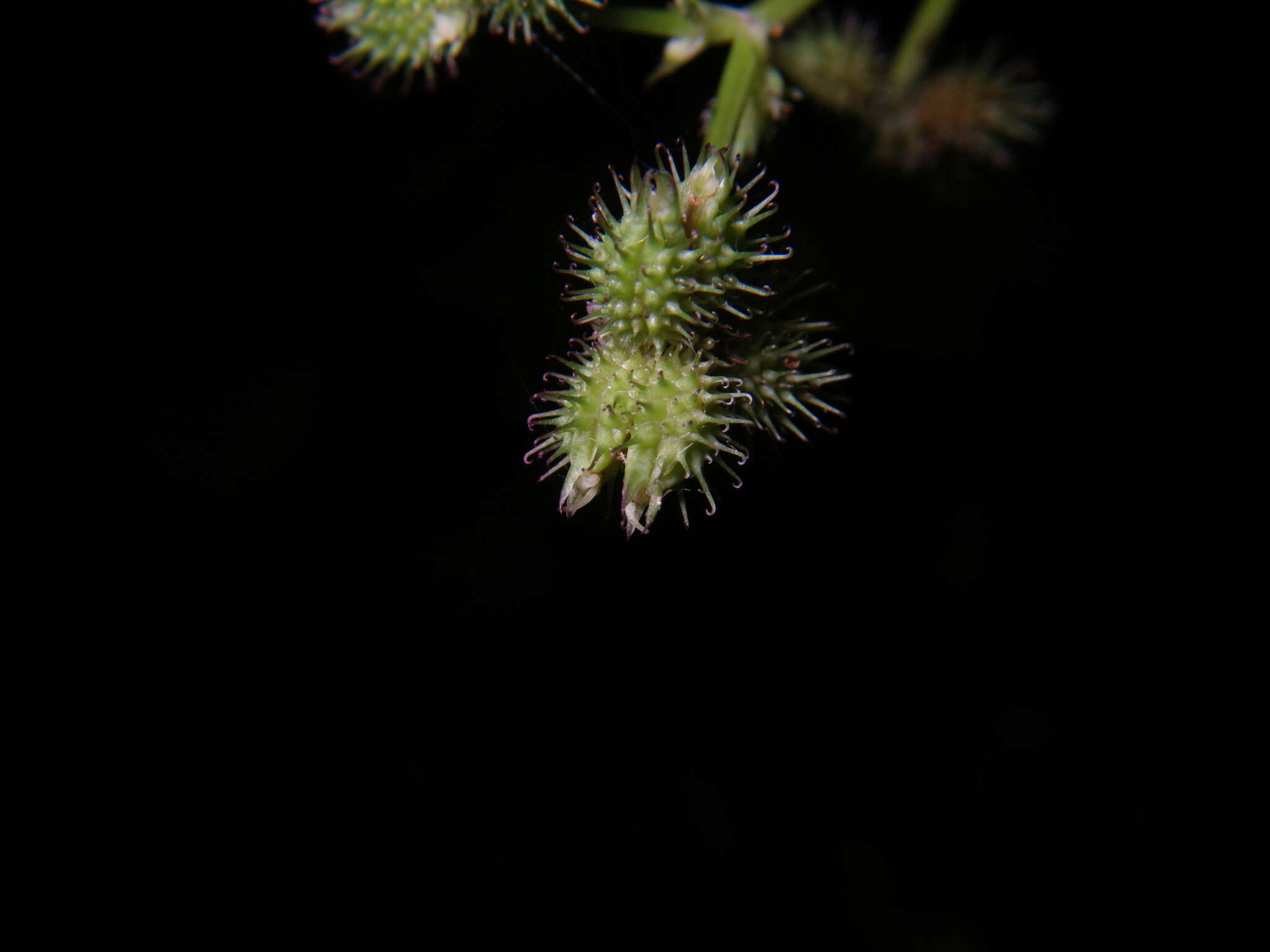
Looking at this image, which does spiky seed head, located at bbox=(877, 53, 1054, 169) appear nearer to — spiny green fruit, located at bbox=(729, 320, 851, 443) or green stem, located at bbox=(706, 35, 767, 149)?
green stem, located at bbox=(706, 35, 767, 149)

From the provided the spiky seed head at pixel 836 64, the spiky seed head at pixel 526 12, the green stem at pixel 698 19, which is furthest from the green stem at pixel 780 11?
the spiky seed head at pixel 526 12

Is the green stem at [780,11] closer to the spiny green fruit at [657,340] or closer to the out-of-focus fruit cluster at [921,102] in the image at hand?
the out-of-focus fruit cluster at [921,102]

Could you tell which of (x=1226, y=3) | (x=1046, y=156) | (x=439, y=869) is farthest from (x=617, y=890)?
(x=1226, y=3)

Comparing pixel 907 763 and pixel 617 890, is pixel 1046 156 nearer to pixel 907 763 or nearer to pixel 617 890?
pixel 907 763

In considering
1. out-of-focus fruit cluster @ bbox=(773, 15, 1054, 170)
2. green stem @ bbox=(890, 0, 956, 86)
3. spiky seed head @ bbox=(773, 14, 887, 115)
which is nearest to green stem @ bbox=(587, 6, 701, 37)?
spiky seed head @ bbox=(773, 14, 887, 115)

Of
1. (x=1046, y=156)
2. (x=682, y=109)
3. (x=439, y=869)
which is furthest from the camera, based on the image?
(x=439, y=869)

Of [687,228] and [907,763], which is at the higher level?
[687,228]

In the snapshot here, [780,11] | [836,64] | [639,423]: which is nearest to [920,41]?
[836,64]

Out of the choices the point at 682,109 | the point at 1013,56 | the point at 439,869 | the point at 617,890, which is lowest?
the point at 617,890
